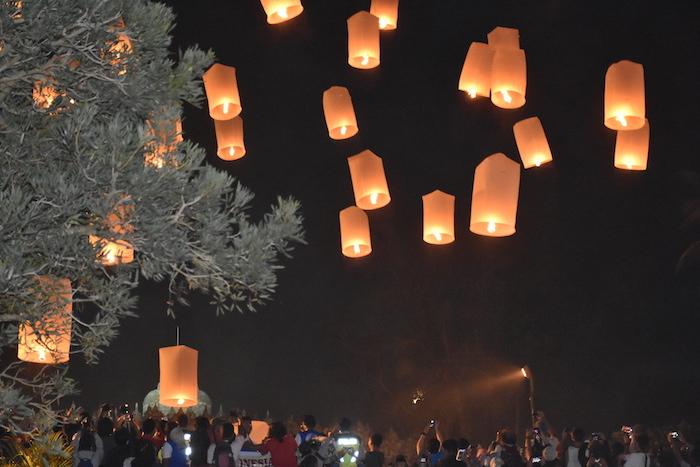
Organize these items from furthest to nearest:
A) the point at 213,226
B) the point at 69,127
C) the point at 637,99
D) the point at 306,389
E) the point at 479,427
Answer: the point at 306,389, the point at 479,427, the point at 637,99, the point at 213,226, the point at 69,127

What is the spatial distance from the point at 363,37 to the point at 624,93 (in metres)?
2.97

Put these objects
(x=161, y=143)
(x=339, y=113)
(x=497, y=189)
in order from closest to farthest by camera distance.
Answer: (x=161, y=143), (x=497, y=189), (x=339, y=113)

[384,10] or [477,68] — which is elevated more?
[384,10]

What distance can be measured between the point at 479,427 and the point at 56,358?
13.8m

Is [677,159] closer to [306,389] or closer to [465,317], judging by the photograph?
[465,317]

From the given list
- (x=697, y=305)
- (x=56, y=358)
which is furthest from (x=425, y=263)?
(x=56, y=358)

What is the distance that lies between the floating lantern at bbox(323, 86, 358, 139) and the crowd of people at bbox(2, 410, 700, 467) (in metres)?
4.00

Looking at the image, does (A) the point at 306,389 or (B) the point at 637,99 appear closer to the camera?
(B) the point at 637,99

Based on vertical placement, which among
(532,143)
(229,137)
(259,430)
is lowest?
(259,430)

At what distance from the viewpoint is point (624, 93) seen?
9844 millimetres

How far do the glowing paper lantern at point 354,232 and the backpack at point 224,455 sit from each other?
14.3ft

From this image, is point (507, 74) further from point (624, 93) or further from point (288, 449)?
point (288, 449)

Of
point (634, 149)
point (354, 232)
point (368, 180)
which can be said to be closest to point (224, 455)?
point (368, 180)

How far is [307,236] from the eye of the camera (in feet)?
63.8
